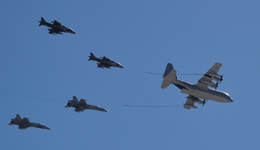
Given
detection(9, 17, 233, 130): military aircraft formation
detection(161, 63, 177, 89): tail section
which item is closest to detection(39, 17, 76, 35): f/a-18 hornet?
detection(9, 17, 233, 130): military aircraft formation

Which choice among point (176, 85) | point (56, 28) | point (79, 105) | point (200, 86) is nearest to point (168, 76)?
point (176, 85)

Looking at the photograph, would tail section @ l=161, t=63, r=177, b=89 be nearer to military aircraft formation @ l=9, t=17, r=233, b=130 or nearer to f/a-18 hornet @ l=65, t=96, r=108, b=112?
military aircraft formation @ l=9, t=17, r=233, b=130

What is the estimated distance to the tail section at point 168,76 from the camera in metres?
69.1

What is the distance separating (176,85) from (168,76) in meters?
3.53

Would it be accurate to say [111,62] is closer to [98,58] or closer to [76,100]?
[98,58]

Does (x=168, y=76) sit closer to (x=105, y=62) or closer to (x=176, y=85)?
(x=176, y=85)

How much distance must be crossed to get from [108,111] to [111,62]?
11649 mm

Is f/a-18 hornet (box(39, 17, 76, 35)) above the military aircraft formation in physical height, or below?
above

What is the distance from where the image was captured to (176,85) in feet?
236

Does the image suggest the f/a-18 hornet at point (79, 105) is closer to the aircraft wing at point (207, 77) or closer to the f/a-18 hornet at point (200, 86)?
the f/a-18 hornet at point (200, 86)

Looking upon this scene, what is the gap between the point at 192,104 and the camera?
3159 inches

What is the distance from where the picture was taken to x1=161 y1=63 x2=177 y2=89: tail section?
6912 cm

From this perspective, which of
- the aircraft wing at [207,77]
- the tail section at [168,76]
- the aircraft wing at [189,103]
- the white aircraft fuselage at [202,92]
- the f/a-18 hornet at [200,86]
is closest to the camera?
the aircraft wing at [207,77]

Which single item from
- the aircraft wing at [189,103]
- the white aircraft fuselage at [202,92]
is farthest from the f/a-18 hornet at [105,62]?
the aircraft wing at [189,103]
